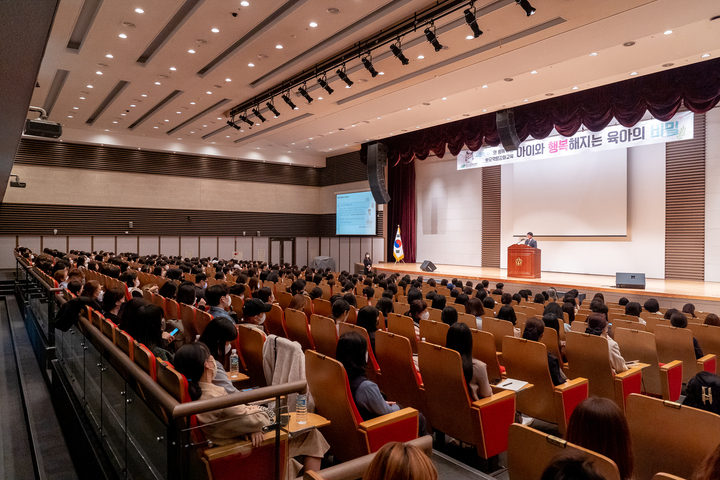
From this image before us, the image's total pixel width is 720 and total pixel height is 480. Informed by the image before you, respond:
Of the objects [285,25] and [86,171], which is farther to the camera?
[86,171]

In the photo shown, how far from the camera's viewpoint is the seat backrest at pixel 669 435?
Result: 6.84 feet

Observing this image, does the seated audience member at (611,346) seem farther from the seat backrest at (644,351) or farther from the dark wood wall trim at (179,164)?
the dark wood wall trim at (179,164)

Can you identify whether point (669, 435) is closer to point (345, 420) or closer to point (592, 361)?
point (345, 420)

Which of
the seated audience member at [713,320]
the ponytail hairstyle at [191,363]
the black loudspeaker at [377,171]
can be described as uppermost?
the black loudspeaker at [377,171]

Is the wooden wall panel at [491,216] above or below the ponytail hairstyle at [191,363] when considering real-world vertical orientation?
above

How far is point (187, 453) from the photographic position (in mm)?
1961

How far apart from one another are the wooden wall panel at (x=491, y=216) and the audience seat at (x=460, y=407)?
13.5 meters

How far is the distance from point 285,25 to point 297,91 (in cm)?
378

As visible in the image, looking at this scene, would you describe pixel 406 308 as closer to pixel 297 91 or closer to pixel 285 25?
pixel 285 25

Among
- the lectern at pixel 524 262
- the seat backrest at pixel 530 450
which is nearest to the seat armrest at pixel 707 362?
the seat backrest at pixel 530 450

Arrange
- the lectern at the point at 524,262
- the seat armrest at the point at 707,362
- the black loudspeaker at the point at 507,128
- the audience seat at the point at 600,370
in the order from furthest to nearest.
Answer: the lectern at the point at 524,262 → the black loudspeaker at the point at 507,128 → the seat armrest at the point at 707,362 → the audience seat at the point at 600,370

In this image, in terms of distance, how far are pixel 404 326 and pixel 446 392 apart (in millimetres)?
1551

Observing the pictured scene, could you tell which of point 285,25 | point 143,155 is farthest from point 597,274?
point 143,155

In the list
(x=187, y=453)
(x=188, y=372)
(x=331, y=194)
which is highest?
(x=331, y=194)
